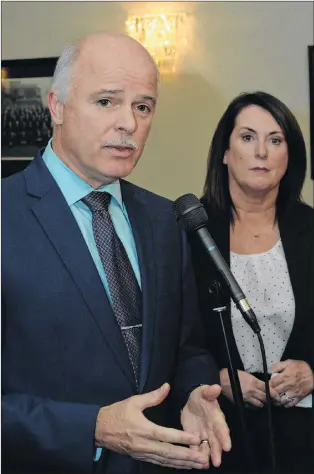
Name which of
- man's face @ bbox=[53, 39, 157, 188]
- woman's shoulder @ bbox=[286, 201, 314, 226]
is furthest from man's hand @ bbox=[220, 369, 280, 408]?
man's face @ bbox=[53, 39, 157, 188]

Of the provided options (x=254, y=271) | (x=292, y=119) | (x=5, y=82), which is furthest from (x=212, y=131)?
(x=5, y=82)

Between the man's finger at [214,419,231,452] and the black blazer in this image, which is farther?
the black blazer

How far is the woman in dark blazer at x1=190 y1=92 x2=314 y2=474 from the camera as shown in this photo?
1157mm

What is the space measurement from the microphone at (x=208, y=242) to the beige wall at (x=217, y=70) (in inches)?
9.6

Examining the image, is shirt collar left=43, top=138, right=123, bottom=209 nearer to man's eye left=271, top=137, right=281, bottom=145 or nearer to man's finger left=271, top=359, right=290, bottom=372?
man's eye left=271, top=137, right=281, bottom=145

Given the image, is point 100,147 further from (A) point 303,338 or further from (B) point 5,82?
(A) point 303,338

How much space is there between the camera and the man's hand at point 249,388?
111 cm

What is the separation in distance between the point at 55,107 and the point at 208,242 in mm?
369

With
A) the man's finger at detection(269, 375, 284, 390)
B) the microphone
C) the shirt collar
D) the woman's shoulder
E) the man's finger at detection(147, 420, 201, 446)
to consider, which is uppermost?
the shirt collar

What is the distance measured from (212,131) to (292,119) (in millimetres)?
163

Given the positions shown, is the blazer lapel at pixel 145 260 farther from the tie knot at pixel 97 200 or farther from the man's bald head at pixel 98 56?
the man's bald head at pixel 98 56

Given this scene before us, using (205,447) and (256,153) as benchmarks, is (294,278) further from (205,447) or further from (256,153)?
(205,447)

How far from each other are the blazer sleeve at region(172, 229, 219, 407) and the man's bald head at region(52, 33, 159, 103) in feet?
1.07

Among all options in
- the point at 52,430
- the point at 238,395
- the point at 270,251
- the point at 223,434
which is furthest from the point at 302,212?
the point at 52,430
